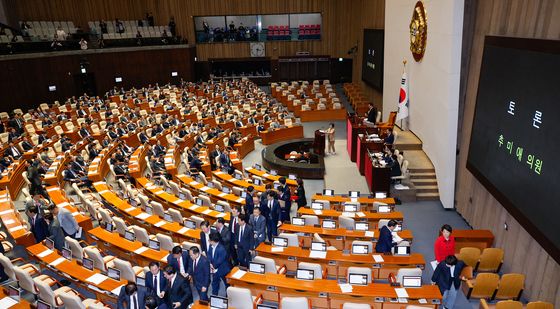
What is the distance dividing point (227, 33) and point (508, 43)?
30.4 metres

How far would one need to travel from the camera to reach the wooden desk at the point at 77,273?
750cm

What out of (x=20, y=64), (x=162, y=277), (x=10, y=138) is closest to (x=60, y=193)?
(x=162, y=277)

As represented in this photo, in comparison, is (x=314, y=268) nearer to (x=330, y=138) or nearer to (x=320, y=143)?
(x=320, y=143)

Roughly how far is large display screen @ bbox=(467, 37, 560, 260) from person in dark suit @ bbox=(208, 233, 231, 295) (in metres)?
5.82

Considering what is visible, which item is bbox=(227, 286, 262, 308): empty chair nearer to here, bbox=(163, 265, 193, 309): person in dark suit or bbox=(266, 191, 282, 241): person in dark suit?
bbox=(163, 265, 193, 309): person in dark suit

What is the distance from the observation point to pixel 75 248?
8680 millimetres

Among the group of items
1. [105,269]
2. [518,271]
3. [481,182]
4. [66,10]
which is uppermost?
[66,10]

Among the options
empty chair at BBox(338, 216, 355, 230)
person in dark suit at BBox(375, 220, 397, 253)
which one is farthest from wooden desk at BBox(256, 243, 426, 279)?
empty chair at BBox(338, 216, 355, 230)

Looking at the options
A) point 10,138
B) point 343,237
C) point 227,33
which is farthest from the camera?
point 227,33

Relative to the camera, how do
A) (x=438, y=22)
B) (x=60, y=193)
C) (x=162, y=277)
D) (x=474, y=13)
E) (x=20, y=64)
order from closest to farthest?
(x=162, y=277) → (x=474, y=13) → (x=60, y=193) → (x=438, y=22) → (x=20, y=64)

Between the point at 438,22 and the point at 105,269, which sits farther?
the point at 438,22

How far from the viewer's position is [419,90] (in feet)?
51.5

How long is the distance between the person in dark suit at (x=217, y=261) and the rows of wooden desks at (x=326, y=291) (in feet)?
0.65

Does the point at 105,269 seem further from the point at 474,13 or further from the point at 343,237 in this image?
the point at 474,13
